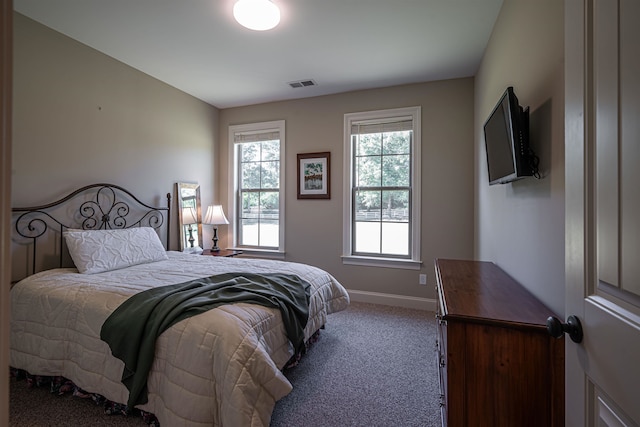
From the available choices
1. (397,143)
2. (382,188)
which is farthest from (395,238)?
(397,143)

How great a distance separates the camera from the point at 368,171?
3.77 meters

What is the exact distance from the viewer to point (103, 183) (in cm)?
291

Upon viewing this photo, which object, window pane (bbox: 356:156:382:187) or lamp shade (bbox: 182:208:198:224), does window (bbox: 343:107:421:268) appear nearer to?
window pane (bbox: 356:156:382:187)

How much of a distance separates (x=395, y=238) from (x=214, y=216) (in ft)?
8.03

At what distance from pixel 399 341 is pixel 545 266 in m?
1.66

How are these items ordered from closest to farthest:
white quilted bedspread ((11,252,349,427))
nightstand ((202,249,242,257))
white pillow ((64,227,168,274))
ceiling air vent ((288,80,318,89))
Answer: white quilted bedspread ((11,252,349,427)), white pillow ((64,227,168,274)), ceiling air vent ((288,80,318,89)), nightstand ((202,249,242,257))

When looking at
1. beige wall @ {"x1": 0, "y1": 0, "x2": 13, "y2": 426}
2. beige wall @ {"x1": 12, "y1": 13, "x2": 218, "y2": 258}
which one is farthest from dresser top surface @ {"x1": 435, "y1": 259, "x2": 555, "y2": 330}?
beige wall @ {"x1": 12, "y1": 13, "x2": 218, "y2": 258}

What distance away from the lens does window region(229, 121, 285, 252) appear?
164 inches

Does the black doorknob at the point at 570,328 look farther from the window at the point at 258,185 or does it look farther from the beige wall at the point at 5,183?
the window at the point at 258,185

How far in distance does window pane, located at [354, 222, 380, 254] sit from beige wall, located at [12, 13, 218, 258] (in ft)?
7.83

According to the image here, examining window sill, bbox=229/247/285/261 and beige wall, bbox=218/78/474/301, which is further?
window sill, bbox=229/247/285/261

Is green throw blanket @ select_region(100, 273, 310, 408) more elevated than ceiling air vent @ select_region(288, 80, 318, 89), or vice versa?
ceiling air vent @ select_region(288, 80, 318, 89)

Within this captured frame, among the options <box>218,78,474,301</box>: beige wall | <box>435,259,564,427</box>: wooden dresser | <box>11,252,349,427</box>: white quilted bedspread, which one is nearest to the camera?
<box>435,259,564,427</box>: wooden dresser

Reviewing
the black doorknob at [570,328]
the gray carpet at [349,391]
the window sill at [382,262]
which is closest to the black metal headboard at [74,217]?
the gray carpet at [349,391]
